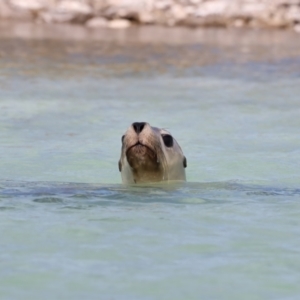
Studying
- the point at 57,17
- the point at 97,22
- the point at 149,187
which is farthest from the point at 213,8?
the point at 149,187

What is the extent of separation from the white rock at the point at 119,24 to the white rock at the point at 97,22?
14cm

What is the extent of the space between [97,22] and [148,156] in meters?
20.3

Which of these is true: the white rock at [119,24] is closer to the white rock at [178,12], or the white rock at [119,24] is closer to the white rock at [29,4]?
the white rock at [178,12]

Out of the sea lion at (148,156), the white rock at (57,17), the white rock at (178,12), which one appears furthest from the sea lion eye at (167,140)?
the white rock at (57,17)

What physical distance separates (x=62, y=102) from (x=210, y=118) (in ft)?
6.93

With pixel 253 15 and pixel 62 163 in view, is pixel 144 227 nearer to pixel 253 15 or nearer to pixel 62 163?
pixel 62 163

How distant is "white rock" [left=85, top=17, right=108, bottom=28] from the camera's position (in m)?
26.2

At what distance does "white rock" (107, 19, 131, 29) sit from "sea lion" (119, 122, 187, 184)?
63.2 ft

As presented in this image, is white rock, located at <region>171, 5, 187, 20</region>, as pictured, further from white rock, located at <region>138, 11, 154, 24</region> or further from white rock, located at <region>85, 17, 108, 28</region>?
white rock, located at <region>85, 17, 108, 28</region>

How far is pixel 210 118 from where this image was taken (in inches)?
426

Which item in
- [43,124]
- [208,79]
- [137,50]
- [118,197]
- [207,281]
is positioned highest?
[137,50]

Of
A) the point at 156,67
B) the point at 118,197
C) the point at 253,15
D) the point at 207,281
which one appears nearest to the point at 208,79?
the point at 156,67

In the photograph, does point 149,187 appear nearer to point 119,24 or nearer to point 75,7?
point 119,24

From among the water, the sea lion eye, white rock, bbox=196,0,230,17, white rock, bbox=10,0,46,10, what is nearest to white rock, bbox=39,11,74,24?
white rock, bbox=10,0,46,10
